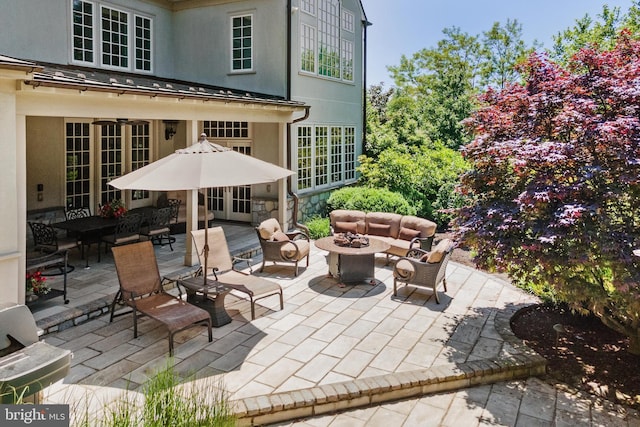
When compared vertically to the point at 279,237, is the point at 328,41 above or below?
above

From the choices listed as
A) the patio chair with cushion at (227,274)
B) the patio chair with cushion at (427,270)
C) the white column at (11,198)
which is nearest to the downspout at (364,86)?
the patio chair with cushion at (427,270)

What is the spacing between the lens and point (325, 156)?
16500mm

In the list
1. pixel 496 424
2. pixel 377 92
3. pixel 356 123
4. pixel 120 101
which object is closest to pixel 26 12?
pixel 120 101

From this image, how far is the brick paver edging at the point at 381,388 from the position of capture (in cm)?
498

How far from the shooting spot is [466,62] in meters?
31.0

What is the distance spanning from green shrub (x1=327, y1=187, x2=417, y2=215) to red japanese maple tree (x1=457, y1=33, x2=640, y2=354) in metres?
7.09

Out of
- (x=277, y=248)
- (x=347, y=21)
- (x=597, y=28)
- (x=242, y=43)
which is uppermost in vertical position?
(x=597, y=28)

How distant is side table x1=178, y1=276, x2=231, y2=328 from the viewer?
7156 millimetres

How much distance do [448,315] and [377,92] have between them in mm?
28296

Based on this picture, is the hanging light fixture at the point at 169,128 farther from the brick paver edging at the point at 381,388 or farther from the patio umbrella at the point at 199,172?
the brick paver edging at the point at 381,388

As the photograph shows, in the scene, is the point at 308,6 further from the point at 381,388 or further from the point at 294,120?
the point at 381,388

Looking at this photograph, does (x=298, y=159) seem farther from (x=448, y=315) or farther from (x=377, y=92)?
(x=377, y=92)

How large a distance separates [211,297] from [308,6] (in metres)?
10.6

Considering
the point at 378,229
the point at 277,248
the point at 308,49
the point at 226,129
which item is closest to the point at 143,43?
the point at 226,129
